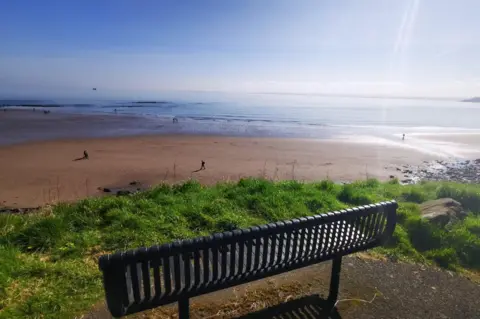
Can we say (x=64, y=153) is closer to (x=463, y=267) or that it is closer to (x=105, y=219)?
(x=105, y=219)

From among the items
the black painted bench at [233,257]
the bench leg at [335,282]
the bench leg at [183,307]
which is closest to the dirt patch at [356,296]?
the bench leg at [335,282]

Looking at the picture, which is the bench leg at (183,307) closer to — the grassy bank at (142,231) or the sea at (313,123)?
the grassy bank at (142,231)

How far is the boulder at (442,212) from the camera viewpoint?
6.03 metres

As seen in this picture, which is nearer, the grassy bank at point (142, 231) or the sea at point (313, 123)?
the grassy bank at point (142, 231)

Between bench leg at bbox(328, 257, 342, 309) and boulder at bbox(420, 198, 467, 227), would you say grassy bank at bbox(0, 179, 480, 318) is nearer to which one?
boulder at bbox(420, 198, 467, 227)

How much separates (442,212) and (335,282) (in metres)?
3.91

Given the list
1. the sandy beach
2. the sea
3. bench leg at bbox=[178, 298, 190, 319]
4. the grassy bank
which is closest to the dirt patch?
bench leg at bbox=[178, 298, 190, 319]

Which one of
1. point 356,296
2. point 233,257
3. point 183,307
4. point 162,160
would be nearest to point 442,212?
point 356,296

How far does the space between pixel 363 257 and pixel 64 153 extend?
60.1ft

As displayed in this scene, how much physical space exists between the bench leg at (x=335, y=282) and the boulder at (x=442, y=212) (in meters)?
3.34

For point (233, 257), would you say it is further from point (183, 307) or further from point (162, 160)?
point (162, 160)

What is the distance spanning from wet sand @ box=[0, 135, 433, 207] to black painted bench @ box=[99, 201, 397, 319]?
859 cm

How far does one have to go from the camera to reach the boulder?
6.03m

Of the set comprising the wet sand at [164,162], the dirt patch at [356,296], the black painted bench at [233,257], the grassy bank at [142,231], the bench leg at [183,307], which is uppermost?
the black painted bench at [233,257]
